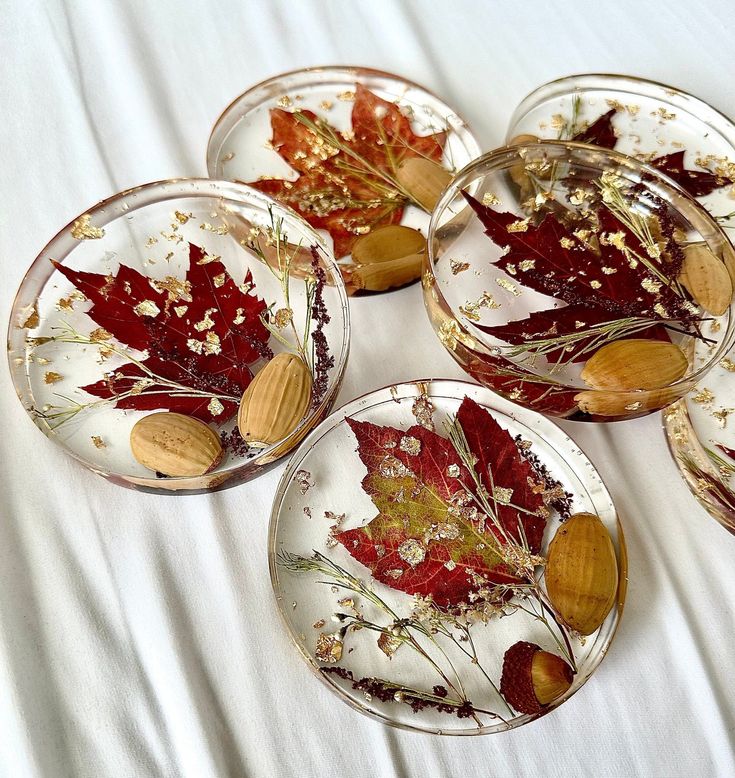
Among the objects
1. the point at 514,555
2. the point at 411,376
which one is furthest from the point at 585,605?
the point at 411,376

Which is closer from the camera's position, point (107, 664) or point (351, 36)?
point (107, 664)

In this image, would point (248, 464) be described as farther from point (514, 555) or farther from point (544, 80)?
point (544, 80)

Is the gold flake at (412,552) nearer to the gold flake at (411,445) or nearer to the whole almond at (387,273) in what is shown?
the gold flake at (411,445)

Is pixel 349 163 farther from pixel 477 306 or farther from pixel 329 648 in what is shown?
pixel 329 648

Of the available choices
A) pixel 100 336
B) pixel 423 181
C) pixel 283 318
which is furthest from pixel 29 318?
pixel 423 181

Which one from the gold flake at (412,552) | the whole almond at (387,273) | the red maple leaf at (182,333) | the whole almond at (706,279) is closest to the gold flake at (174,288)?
the red maple leaf at (182,333)

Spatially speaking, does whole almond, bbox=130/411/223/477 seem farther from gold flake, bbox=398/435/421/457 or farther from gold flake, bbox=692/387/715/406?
gold flake, bbox=692/387/715/406
